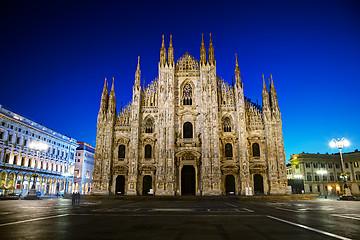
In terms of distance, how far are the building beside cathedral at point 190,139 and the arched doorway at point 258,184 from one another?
14 centimetres

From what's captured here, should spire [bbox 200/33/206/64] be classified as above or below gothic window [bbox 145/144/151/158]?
above

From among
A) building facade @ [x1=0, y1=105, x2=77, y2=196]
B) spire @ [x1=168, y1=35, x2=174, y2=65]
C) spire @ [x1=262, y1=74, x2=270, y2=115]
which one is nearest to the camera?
spire @ [x1=262, y1=74, x2=270, y2=115]

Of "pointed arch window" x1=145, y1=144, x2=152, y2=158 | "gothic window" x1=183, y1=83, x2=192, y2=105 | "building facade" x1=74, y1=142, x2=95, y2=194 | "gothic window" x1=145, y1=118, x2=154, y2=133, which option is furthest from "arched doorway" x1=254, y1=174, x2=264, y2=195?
"building facade" x1=74, y1=142, x2=95, y2=194

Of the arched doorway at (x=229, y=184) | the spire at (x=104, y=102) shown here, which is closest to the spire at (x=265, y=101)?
the arched doorway at (x=229, y=184)

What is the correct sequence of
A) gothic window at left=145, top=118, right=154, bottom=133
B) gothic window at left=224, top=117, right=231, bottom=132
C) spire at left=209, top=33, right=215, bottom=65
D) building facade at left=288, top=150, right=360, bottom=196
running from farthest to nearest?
building facade at left=288, top=150, right=360, bottom=196
spire at left=209, top=33, right=215, bottom=65
gothic window at left=145, top=118, right=154, bottom=133
gothic window at left=224, top=117, right=231, bottom=132

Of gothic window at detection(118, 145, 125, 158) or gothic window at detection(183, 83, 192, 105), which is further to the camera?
gothic window at detection(183, 83, 192, 105)

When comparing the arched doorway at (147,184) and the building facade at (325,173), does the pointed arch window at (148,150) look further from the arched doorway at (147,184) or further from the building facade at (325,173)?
the building facade at (325,173)

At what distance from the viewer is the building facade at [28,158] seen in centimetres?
4448

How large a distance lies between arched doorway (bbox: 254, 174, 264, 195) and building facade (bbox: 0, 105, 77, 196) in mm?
31576

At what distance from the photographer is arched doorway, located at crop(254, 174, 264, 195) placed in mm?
36719

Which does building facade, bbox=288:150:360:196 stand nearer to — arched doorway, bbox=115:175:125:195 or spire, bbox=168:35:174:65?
spire, bbox=168:35:174:65

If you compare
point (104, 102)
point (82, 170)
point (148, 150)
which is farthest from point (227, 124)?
point (82, 170)

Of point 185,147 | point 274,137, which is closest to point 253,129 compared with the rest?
point 274,137

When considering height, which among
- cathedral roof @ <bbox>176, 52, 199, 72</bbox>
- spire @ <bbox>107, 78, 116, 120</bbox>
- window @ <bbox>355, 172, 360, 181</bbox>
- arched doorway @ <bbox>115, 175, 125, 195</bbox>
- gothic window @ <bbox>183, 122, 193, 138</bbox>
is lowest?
arched doorway @ <bbox>115, 175, 125, 195</bbox>
